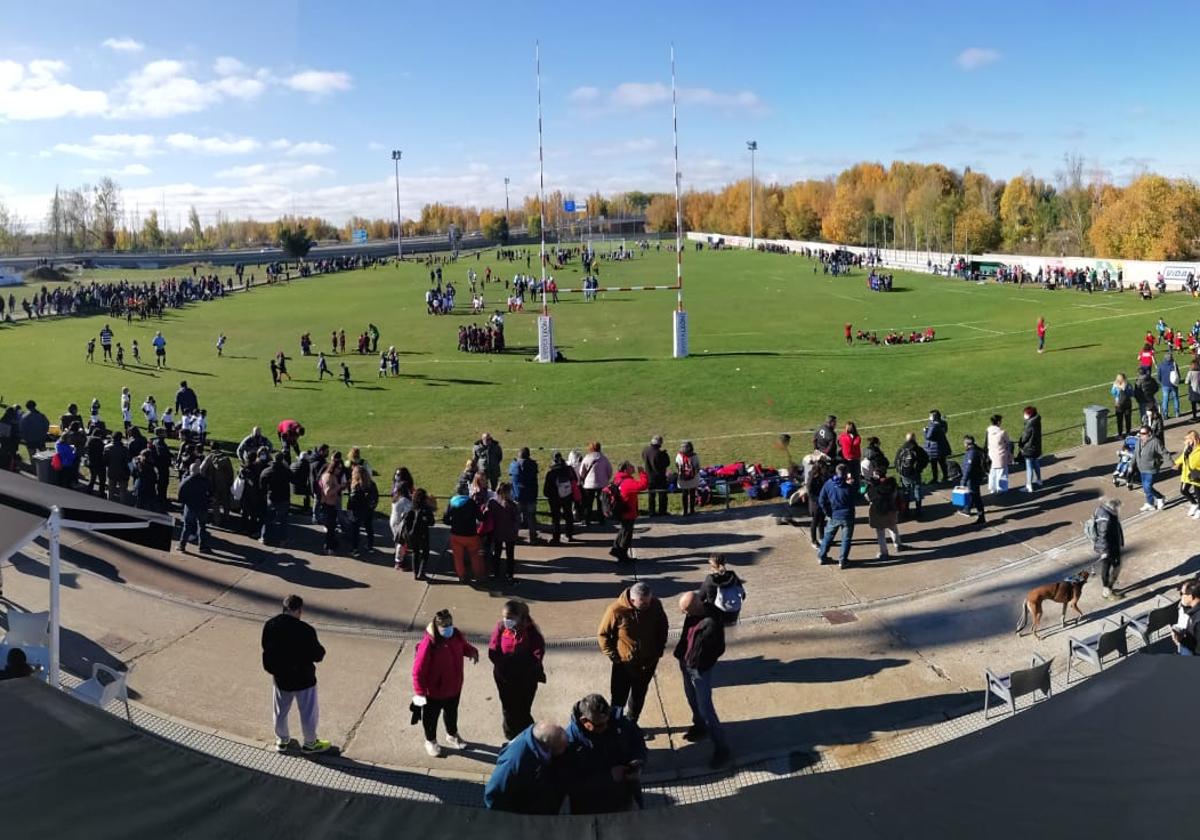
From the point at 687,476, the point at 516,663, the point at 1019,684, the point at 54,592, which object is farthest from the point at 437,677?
the point at 687,476

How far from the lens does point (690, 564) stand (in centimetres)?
1196

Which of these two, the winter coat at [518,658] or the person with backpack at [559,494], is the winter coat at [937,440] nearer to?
the person with backpack at [559,494]

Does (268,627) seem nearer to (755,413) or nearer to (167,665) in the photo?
(167,665)

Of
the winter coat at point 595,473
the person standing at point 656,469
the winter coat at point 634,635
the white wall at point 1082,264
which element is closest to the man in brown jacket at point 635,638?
Result: the winter coat at point 634,635

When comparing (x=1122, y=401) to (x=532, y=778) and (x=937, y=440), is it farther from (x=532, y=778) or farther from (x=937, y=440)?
(x=532, y=778)

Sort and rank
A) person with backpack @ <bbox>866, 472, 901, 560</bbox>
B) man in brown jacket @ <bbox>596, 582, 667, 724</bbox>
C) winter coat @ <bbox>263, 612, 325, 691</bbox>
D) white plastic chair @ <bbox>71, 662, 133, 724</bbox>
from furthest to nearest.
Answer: person with backpack @ <bbox>866, 472, 901, 560</bbox>
man in brown jacket @ <bbox>596, 582, 667, 724</bbox>
white plastic chair @ <bbox>71, 662, 133, 724</bbox>
winter coat @ <bbox>263, 612, 325, 691</bbox>

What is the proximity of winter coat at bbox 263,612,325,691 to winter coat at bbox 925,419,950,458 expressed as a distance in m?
11.1

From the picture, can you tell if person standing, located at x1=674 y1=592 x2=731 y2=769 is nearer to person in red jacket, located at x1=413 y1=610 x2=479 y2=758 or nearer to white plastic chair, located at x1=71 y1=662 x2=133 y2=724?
person in red jacket, located at x1=413 y1=610 x2=479 y2=758

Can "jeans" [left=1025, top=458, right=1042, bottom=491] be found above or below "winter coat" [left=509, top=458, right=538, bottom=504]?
below

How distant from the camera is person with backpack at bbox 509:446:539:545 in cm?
1279

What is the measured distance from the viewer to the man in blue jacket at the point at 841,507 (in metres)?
11.1

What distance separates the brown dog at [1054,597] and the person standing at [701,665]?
358 centimetres

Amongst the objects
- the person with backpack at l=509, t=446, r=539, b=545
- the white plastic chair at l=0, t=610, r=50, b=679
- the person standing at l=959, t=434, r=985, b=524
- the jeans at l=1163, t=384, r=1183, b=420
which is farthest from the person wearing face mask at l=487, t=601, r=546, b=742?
the jeans at l=1163, t=384, r=1183, b=420

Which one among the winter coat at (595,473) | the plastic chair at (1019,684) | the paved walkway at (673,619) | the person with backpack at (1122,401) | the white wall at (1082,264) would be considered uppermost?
the white wall at (1082,264)
